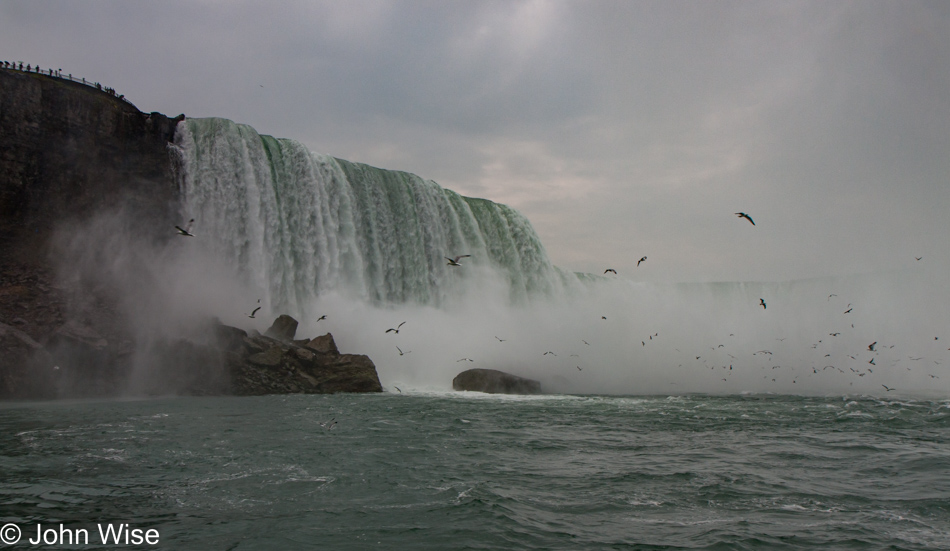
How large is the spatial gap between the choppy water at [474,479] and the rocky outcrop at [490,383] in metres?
8.29

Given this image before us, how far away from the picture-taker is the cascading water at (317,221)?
2577cm

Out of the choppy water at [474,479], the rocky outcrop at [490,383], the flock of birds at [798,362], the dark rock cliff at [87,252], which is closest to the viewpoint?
the choppy water at [474,479]

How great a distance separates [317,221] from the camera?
90.6 feet

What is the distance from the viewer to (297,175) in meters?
28.0

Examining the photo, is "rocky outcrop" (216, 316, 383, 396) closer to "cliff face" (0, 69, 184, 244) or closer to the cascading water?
the cascading water

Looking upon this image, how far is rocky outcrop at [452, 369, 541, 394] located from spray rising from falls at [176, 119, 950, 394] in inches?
51.9

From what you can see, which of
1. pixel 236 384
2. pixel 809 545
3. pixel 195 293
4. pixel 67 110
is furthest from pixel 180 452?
pixel 67 110

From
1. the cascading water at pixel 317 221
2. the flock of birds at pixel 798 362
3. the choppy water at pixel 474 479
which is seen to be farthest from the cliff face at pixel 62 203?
the flock of birds at pixel 798 362

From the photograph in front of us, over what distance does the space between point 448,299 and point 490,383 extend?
905 cm

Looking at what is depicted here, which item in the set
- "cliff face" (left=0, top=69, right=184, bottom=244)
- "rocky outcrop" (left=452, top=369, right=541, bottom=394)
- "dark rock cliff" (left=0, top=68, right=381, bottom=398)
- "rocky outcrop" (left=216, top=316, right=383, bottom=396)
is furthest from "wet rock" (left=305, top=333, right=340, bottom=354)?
"cliff face" (left=0, top=69, right=184, bottom=244)

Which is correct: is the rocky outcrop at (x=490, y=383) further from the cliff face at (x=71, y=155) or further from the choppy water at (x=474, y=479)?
the cliff face at (x=71, y=155)

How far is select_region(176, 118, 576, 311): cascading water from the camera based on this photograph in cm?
2577

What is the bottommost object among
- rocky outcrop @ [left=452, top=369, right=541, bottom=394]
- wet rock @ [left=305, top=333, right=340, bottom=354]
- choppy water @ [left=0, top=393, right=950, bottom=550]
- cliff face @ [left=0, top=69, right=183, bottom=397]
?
choppy water @ [left=0, top=393, right=950, bottom=550]

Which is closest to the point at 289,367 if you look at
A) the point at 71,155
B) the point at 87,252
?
the point at 87,252
